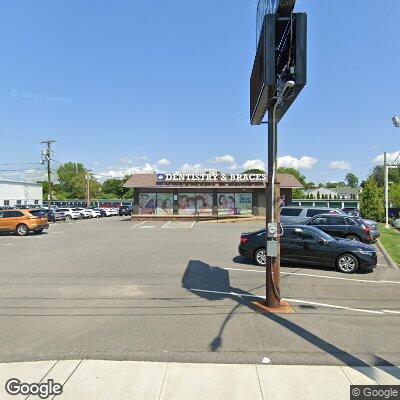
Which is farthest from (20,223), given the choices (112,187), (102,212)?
(112,187)

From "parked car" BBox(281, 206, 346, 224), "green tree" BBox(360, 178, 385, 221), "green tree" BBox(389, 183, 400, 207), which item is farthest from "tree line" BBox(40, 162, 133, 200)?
"parked car" BBox(281, 206, 346, 224)

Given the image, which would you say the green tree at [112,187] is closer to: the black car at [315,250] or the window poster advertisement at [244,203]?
the window poster advertisement at [244,203]

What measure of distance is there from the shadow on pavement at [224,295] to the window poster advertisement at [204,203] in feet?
85.0

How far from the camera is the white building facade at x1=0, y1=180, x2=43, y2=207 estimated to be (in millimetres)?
62116

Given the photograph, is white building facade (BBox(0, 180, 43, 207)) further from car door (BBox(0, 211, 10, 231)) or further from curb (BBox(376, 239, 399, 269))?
curb (BBox(376, 239, 399, 269))

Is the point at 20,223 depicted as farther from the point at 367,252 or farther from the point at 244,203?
the point at 244,203

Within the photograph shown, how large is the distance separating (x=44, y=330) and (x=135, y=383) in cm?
267

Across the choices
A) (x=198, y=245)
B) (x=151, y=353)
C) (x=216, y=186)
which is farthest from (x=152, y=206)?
(x=151, y=353)

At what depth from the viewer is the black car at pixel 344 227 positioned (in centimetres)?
1769

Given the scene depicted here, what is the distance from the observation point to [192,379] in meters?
4.70

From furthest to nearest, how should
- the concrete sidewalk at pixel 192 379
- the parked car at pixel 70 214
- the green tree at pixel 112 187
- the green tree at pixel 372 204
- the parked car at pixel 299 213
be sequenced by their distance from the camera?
1. the green tree at pixel 112 187
2. the parked car at pixel 70 214
3. the green tree at pixel 372 204
4. the parked car at pixel 299 213
5. the concrete sidewalk at pixel 192 379

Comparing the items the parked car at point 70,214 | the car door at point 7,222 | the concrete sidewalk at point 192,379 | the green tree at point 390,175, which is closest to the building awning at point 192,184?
the parked car at point 70,214

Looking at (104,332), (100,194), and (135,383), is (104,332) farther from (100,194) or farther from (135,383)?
(100,194)

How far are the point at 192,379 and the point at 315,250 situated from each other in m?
8.61
